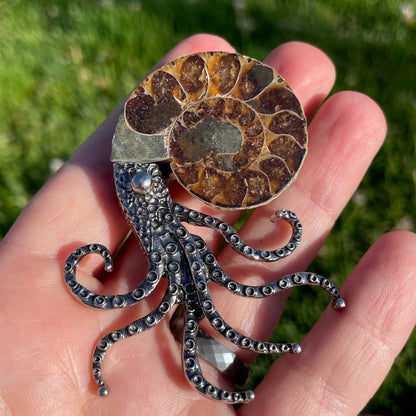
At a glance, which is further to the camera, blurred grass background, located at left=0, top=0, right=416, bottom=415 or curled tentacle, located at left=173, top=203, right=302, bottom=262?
blurred grass background, located at left=0, top=0, right=416, bottom=415

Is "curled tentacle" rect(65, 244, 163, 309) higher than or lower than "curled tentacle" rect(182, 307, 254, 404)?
higher

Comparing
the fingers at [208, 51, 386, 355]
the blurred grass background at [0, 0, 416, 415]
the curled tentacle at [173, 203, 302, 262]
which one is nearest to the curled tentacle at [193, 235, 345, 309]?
the curled tentacle at [173, 203, 302, 262]

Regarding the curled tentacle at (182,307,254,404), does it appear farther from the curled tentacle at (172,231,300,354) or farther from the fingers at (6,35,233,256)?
the fingers at (6,35,233,256)

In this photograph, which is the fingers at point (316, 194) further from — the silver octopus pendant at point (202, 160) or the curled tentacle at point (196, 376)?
the curled tentacle at point (196, 376)

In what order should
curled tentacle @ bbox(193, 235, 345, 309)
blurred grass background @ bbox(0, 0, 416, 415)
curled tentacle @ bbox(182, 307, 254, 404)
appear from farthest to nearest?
blurred grass background @ bbox(0, 0, 416, 415) → curled tentacle @ bbox(193, 235, 345, 309) → curled tentacle @ bbox(182, 307, 254, 404)

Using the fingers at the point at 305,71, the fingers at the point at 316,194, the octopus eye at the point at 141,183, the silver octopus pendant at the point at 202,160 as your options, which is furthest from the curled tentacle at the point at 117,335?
the fingers at the point at 305,71

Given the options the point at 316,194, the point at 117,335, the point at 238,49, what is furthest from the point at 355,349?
the point at 238,49

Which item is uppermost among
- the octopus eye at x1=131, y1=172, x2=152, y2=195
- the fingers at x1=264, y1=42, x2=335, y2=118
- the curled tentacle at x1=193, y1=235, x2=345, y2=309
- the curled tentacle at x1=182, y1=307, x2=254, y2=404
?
the fingers at x1=264, y1=42, x2=335, y2=118

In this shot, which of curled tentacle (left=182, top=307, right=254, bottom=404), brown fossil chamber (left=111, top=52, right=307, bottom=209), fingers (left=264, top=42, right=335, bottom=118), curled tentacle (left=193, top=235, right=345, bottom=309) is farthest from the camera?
fingers (left=264, top=42, right=335, bottom=118)

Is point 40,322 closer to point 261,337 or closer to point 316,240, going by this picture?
point 261,337
